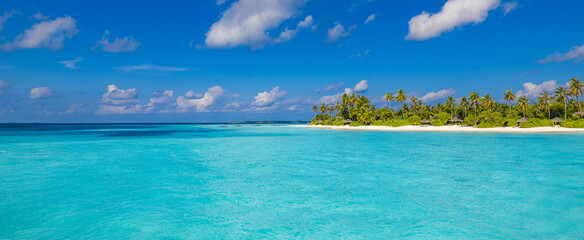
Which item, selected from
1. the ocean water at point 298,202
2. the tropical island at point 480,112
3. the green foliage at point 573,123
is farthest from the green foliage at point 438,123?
the ocean water at point 298,202

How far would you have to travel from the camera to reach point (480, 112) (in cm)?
8225

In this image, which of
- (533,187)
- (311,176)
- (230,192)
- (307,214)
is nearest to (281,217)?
(307,214)

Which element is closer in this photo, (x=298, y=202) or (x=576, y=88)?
(x=298, y=202)

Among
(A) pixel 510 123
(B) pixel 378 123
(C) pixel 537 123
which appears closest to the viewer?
(C) pixel 537 123

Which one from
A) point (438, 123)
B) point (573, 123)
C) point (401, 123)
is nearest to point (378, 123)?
point (401, 123)

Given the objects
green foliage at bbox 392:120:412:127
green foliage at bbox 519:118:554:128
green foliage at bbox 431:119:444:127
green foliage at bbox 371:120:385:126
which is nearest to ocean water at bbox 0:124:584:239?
green foliage at bbox 519:118:554:128

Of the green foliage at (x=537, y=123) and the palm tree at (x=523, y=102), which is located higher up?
the palm tree at (x=523, y=102)

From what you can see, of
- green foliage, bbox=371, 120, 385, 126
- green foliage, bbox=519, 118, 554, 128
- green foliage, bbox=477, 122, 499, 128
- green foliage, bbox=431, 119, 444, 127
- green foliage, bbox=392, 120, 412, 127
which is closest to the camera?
green foliage, bbox=519, 118, 554, 128

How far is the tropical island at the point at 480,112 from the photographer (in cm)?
6662

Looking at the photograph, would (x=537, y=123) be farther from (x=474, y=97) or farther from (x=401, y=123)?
(x=401, y=123)

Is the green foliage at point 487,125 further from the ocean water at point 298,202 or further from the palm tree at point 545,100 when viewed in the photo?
the ocean water at point 298,202

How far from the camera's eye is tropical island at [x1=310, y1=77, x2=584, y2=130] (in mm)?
66625

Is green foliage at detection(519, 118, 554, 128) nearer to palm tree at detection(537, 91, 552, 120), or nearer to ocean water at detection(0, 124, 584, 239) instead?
palm tree at detection(537, 91, 552, 120)

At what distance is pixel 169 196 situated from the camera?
11.8 m
